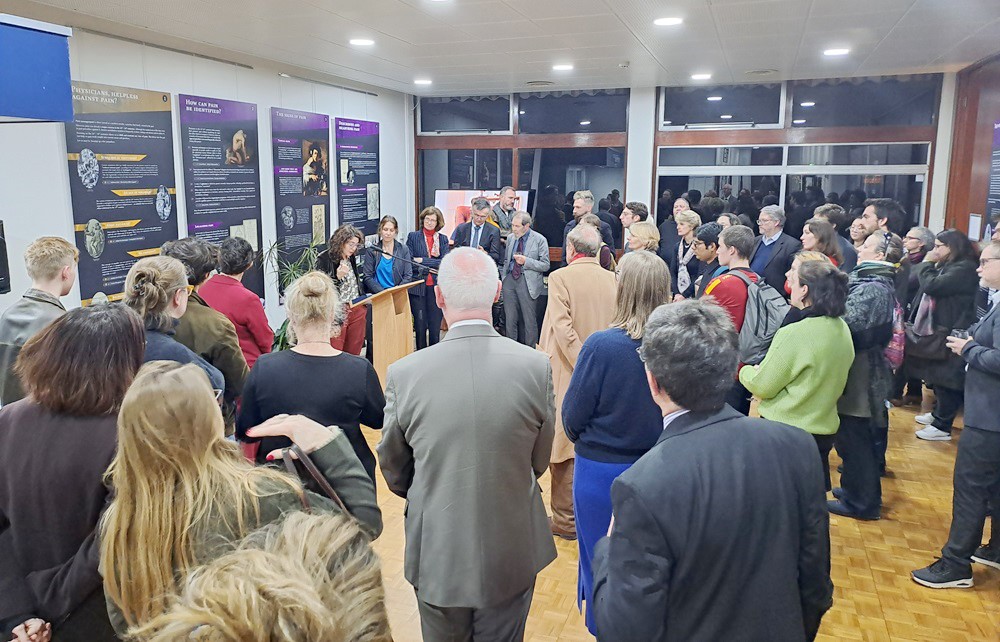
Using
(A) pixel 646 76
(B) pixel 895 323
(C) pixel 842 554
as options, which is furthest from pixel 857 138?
(C) pixel 842 554

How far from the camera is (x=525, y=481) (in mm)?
2012

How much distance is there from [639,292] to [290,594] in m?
2.09

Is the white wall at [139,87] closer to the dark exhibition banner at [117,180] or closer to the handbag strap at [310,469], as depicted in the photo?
the dark exhibition banner at [117,180]

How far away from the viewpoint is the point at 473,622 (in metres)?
2.04

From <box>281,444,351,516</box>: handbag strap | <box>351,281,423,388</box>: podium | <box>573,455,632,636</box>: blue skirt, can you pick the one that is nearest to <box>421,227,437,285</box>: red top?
<box>351,281,423,388</box>: podium

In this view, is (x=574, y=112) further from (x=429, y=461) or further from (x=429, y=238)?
(x=429, y=461)

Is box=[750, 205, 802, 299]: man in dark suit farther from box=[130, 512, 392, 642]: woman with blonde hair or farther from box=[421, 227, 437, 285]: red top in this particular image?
box=[130, 512, 392, 642]: woman with blonde hair

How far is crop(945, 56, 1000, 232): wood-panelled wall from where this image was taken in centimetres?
658

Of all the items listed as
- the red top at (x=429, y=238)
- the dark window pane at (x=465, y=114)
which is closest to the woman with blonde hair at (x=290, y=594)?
the red top at (x=429, y=238)

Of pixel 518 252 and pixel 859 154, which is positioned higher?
pixel 859 154

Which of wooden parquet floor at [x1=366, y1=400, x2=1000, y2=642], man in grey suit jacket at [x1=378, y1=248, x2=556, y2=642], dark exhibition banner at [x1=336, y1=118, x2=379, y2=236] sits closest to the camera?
man in grey suit jacket at [x1=378, y1=248, x2=556, y2=642]

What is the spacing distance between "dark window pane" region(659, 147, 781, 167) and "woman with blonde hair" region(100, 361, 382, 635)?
8.22m

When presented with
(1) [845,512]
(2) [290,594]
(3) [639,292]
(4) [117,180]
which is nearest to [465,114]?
(4) [117,180]

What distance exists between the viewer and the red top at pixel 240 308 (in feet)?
10.9
